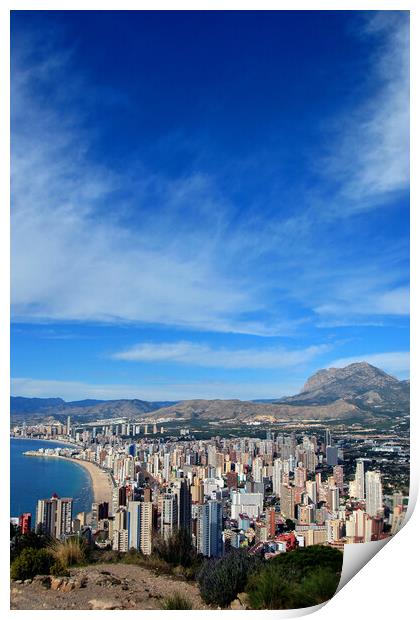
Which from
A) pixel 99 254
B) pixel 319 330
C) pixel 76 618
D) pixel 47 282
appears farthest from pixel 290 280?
pixel 76 618

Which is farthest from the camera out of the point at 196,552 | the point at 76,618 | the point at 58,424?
the point at 58,424

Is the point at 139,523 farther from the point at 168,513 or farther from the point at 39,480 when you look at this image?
the point at 39,480

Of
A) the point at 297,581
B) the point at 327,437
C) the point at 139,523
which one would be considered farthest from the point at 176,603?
the point at 327,437

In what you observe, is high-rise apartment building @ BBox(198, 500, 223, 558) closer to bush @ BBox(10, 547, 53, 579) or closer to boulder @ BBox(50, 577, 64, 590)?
boulder @ BBox(50, 577, 64, 590)

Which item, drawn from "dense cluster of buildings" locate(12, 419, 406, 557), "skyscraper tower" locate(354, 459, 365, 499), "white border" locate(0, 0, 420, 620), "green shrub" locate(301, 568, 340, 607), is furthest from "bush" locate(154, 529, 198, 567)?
"skyscraper tower" locate(354, 459, 365, 499)
